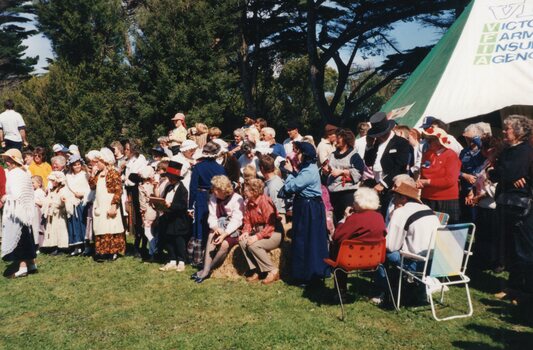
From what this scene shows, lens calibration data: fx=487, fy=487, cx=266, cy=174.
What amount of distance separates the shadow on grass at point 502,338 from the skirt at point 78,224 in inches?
268

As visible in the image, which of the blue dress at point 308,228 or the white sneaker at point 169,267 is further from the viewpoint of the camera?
the white sneaker at point 169,267

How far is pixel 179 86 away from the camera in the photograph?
2006 centimetres

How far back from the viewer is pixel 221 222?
6.77 m

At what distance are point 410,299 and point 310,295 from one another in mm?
1181

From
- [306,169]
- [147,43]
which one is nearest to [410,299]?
[306,169]

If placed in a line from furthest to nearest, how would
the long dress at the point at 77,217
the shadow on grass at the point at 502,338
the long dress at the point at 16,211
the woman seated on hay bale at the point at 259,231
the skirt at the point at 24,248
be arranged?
1. the long dress at the point at 77,217
2. the skirt at the point at 24,248
3. the long dress at the point at 16,211
4. the woman seated on hay bale at the point at 259,231
5. the shadow on grass at the point at 502,338

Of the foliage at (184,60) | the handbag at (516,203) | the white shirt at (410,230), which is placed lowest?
the white shirt at (410,230)

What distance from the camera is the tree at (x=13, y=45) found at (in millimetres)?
40344

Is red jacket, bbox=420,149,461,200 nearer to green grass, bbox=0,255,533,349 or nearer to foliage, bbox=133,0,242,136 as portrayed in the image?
green grass, bbox=0,255,533,349

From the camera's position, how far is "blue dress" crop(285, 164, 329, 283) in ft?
20.1

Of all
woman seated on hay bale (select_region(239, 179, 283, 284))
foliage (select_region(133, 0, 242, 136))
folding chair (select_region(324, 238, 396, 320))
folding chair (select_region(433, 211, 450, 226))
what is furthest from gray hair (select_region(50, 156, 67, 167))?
foliage (select_region(133, 0, 242, 136))

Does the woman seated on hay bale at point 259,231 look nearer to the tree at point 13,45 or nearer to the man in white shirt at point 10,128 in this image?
the man in white shirt at point 10,128

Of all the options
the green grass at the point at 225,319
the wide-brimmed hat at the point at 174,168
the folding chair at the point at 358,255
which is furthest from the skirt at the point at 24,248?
the folding chair at the point at 358,255

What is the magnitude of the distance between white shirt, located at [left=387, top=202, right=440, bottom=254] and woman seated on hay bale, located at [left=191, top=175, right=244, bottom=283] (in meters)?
2.21
